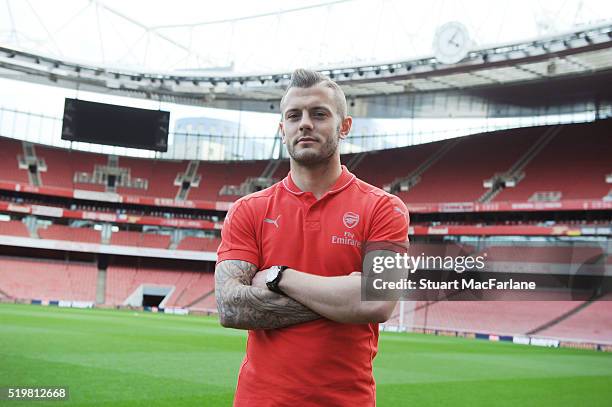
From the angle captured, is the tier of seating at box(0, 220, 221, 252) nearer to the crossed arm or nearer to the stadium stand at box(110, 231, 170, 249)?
the stadium stand at box(110, 231, 170, 249)

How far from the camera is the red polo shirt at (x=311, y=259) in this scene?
8.07 ft

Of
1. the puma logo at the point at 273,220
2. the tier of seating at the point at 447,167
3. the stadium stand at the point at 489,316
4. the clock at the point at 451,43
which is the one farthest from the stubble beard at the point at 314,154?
the tier of seating at the point at 447,167

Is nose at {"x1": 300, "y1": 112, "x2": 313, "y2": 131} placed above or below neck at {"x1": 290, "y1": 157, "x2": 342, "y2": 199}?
above


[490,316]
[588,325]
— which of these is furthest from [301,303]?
[490,316]

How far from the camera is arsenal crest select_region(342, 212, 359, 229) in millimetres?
2611

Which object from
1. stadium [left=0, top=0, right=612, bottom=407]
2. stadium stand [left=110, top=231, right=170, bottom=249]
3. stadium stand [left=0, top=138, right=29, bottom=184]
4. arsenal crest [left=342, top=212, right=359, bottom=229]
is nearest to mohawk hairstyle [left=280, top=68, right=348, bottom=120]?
arsenal crest [left=342, top=212, right=359, bottom=229]

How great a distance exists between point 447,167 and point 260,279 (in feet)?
137

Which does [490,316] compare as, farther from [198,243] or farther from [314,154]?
[314,154]

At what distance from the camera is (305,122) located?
8.56ft

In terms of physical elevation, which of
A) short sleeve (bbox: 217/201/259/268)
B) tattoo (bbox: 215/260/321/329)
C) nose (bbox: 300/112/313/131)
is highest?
nose (bbox: 300/112/313/131)

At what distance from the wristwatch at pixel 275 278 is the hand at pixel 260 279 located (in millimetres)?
67

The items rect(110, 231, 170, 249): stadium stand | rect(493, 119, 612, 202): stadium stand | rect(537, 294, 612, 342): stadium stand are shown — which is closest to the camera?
rect(537, 294, 612, 342): stadium stand

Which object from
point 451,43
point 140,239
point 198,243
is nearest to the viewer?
point 451,43

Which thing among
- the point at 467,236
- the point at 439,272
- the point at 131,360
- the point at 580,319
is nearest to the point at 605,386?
the point at 131,360
